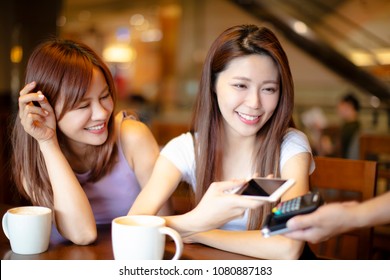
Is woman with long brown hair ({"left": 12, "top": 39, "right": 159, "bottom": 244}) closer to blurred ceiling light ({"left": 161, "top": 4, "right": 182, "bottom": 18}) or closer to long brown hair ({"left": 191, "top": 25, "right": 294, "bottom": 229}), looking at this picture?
long brown hair ({"left": 191, "top": 25, "right": 294, "bottom": 229})

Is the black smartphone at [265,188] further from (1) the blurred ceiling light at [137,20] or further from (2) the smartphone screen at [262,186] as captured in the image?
(1) the blurred ceiling light at [137,20]

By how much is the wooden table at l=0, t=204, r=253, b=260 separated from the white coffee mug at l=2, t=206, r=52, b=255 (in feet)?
0.04

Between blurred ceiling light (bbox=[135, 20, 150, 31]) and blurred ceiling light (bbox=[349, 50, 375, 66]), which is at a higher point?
blurred ceiling light (bbox=[135, 20, 150, 31])

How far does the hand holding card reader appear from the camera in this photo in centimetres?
60

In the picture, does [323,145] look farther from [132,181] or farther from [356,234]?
[132,181]

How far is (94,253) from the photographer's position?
76 centimetres

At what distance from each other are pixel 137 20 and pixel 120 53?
1007mm

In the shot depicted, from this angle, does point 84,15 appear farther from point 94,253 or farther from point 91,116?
point 94,253

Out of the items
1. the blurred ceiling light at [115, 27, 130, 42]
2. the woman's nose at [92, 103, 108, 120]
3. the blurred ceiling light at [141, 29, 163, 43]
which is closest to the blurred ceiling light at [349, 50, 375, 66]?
the woman's nose at [92, 103, 108, 120]

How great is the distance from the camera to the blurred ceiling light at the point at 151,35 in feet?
25.4

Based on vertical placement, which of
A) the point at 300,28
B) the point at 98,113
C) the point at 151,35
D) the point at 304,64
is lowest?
the point at 98,113

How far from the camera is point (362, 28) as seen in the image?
12.6 feet

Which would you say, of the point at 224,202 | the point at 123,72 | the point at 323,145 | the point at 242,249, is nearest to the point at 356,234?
the point at 242,249

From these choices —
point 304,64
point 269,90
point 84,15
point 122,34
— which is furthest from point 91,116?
point 122,34
